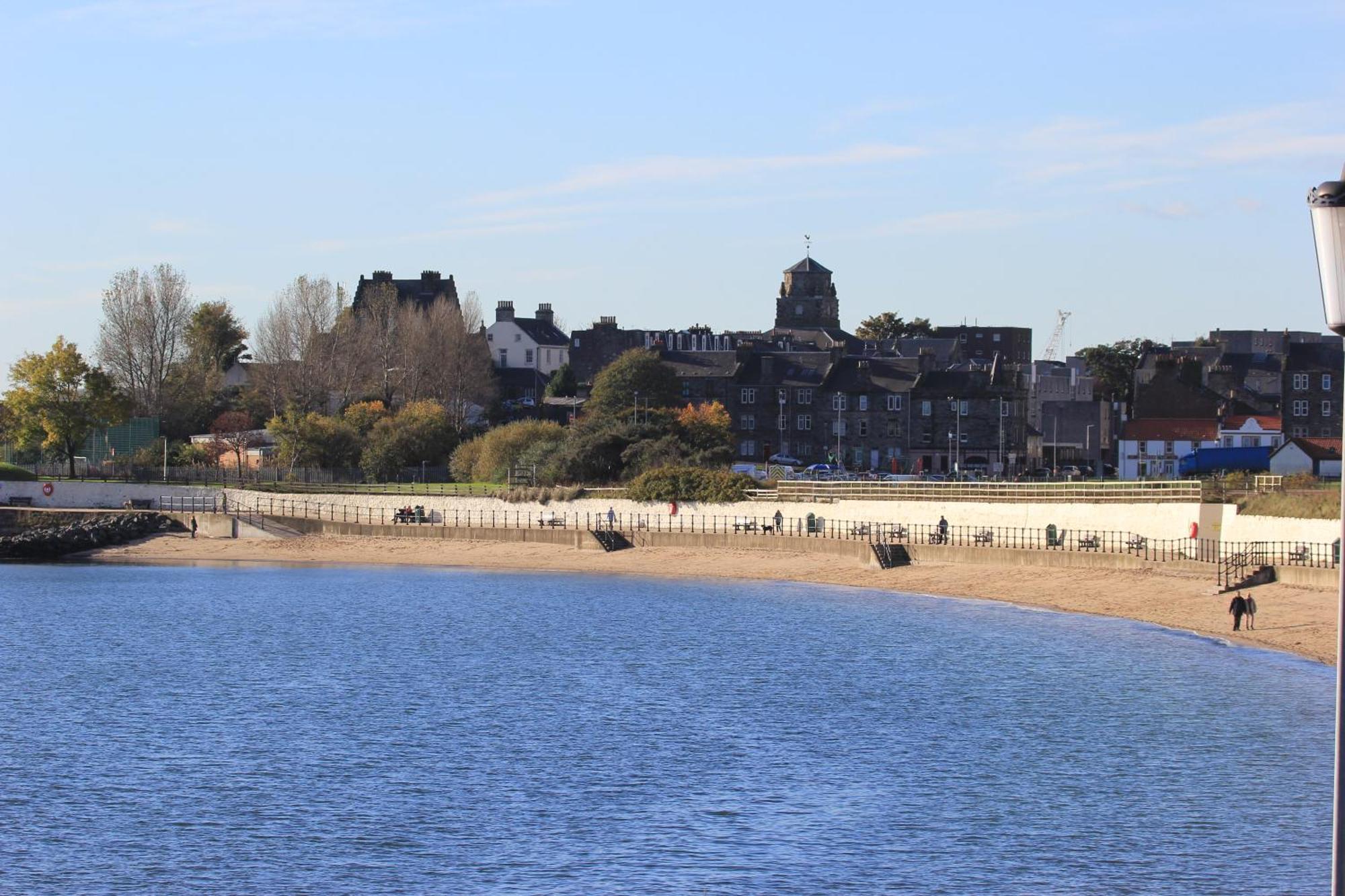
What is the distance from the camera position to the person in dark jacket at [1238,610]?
45.7 m

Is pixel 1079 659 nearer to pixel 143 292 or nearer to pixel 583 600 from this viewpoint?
pixel 583 600

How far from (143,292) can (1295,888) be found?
4333 inches

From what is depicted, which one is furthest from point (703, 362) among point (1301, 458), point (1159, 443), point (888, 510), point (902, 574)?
point (902, 574)

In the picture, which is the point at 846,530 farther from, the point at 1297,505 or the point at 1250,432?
the point at 1250,432

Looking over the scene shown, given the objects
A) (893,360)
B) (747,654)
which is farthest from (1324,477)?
(893,360)

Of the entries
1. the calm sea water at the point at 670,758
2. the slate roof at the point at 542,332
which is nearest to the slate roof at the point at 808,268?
the slate roof at the point at 542,332

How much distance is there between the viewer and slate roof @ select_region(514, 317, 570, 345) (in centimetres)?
15750

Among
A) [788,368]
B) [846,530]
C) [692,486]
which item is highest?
[788,368]

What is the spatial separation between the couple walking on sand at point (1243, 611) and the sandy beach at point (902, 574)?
28 cm

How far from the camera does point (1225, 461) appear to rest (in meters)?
88.2

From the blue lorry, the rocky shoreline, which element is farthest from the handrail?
the blue lorry

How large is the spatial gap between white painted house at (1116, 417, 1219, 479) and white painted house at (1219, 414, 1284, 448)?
2.54 feet

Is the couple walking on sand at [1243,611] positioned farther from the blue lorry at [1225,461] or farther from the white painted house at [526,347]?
the white painted house at [526,347]

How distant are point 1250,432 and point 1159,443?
585 cm
